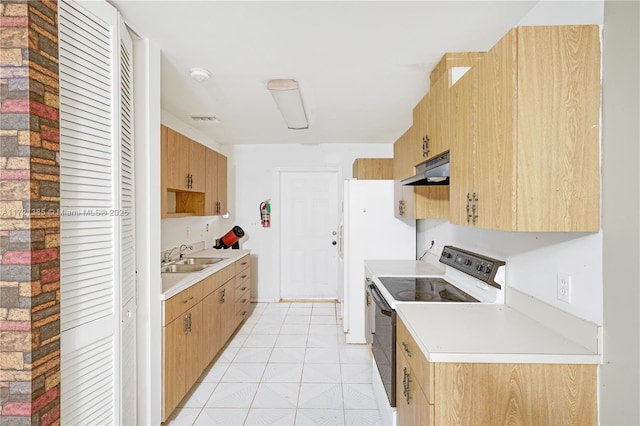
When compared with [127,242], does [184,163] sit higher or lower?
higher

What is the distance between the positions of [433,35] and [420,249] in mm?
2232

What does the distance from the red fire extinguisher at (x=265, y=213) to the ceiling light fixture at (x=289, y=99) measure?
1738 millimetres

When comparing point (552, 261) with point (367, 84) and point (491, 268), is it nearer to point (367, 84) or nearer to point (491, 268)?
point (491, 268)

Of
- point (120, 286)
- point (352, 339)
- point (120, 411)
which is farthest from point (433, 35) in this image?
point (352, 339)

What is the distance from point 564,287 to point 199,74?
7.93ft

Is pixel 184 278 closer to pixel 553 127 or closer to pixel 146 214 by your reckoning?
pixel 146 214

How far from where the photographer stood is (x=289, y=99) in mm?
2736

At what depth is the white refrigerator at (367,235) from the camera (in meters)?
3.47

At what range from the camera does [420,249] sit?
3.55 meters

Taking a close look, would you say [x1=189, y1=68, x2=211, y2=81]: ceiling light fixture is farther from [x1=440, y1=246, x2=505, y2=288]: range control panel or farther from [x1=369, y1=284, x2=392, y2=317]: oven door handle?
[x1=440, y1=246, x2=505, y2=288]: range control panel

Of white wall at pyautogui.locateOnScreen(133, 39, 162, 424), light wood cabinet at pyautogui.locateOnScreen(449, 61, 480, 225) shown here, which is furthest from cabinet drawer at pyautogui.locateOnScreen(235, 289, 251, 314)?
light wood cabinet at pyautogui.locateOnScreen(449, 61, 480, 225)

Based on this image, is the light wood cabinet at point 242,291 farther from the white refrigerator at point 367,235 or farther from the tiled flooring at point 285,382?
the white refrigerator at point 367,235

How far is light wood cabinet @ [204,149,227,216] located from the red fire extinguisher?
2.74 feet

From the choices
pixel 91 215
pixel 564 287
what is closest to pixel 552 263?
pixel 564 287
